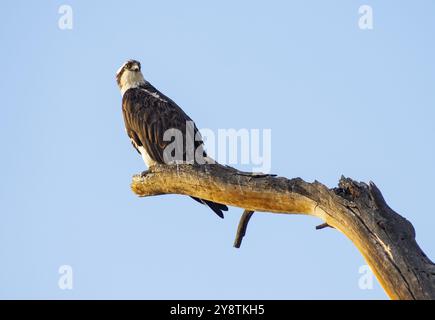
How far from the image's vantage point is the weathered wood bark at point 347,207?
6.70 metres

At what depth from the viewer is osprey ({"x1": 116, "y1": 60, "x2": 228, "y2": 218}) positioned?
1073 cm

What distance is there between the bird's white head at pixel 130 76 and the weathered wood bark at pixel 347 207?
3492 millimetres

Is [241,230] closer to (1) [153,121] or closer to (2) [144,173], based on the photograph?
(2) [144,173]

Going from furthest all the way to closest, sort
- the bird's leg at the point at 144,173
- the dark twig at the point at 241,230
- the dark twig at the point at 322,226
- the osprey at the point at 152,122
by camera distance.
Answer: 1. the osprey at the point at 152,122
2. the bird's leg at the point at 144,173
3. the dark twig at the point at 241,230
4. the dark twig at the point at 322,226

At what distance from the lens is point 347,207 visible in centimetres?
724

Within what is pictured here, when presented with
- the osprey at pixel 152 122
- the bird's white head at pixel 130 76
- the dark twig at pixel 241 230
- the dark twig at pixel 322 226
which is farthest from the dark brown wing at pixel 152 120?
the dark twig at pixel 322 226

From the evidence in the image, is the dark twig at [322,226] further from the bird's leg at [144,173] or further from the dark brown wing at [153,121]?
the dark brown wing at [153,121]

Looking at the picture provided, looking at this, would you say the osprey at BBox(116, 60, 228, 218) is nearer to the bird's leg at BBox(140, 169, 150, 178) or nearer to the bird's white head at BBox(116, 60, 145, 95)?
the bird's white head at BBox(116, 60, 145, 95)

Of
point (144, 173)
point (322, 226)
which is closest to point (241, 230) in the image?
point (322, 226)
